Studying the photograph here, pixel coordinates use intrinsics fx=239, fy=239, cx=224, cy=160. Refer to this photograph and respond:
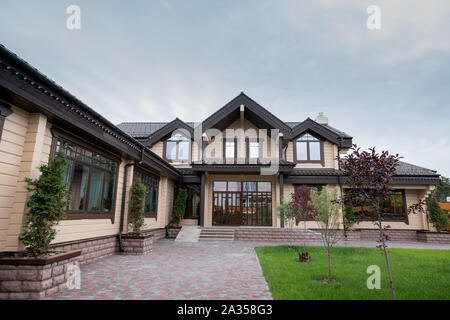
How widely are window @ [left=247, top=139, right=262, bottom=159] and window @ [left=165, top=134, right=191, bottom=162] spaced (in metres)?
3.75

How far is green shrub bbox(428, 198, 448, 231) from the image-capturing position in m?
13.1

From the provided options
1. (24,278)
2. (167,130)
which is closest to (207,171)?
(167,130)

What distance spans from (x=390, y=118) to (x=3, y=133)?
2003 centimetres

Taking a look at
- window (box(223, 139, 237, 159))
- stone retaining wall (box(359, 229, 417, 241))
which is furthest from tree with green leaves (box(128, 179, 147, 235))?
stone retaining wall (box(359, 229, 417, 241))

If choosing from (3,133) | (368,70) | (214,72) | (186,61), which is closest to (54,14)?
(3,133)

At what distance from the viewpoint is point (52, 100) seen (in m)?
4.76

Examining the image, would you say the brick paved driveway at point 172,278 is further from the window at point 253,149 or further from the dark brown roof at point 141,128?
the dark brown roof at point 141,128

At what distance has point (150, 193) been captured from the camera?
37.5ft

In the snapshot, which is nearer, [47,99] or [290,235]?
[47,99]

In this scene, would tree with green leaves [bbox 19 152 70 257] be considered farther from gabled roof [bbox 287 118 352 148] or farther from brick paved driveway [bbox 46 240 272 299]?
gabled roof [bbox 287 118 352 148]

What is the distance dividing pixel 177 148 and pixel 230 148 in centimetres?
333

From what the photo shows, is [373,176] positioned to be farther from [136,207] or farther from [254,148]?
[254,148]

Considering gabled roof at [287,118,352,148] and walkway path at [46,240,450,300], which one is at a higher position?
gabled roof at [287,118,352,148]

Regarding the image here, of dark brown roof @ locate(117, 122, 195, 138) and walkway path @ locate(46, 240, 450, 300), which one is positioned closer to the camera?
walkway path @ locate(46, 240, 450, 300)
